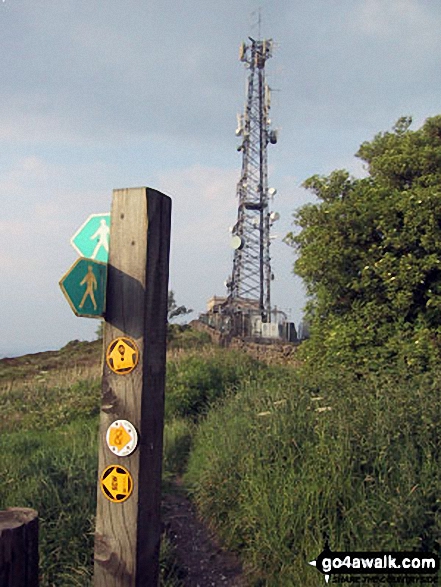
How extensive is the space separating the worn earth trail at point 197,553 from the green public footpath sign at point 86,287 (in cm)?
219

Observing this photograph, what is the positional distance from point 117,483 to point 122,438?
211 millimetres

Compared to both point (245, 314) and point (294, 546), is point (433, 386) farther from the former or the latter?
point (245, 314)

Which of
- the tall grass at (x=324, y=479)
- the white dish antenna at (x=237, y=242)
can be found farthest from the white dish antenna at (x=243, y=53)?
the tall grass at (x=324, y=479)

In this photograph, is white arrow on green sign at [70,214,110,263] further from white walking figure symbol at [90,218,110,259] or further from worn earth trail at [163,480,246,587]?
worn earth trail at [163,480,246,587]

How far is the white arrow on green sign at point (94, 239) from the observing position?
2.79 metres

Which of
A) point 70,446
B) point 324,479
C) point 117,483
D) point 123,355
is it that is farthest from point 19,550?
point 70,446

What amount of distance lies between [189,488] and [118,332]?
2985mm

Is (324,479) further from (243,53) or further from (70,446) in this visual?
(243,53)

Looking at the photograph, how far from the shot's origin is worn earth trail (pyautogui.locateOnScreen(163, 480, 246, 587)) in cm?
383

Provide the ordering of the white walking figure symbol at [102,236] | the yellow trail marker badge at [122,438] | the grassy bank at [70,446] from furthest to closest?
the grassy bank at [70,446]
the white walking figure symbol at [102,236]
the yellow trail marker badge at [122,438]

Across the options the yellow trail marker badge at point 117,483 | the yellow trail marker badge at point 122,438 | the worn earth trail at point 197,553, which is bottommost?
the worn earth trail at point 197,553

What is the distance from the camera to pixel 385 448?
12.7 feet

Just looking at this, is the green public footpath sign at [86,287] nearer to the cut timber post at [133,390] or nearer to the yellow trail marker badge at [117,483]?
the cut timber post at [133,390]

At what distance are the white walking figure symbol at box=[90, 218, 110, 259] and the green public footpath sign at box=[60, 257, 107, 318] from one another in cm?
12
